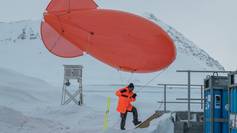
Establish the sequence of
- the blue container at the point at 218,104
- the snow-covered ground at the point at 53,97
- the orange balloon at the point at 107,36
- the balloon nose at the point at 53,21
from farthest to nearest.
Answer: the snow-covered ground at the point at 53,97, the balloon nose at the point at 53,21, the orange balloon at the point at 107,36, the blue container at the point at 218,104

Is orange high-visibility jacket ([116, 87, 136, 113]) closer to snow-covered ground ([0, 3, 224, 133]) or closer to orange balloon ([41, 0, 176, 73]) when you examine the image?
snow-covered ground ([0, 3, 224, 133])

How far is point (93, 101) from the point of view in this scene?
3900 cm

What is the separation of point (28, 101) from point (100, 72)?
294 ft

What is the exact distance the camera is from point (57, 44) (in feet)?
46.9

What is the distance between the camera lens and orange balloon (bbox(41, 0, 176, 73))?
1248cm

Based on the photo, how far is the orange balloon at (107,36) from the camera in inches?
492

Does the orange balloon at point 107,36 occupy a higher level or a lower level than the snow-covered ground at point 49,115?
higher

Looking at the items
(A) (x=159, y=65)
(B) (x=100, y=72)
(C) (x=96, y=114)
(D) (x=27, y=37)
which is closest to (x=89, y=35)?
(A) (x=159, y=65)

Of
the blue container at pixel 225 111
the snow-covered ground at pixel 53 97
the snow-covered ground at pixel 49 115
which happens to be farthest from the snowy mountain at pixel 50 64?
the blue container at pixel 225 111

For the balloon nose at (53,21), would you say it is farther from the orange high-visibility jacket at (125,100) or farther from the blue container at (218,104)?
the blue container at (218,104)

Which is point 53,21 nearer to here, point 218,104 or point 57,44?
point 57,44

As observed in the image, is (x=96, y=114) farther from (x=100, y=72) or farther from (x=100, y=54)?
(x=100, y=72)

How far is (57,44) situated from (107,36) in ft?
6.11

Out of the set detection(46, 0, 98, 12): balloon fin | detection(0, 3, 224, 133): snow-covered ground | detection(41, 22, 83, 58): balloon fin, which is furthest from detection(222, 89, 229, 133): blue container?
detection(41, 22, 83, 58): balloon fin
